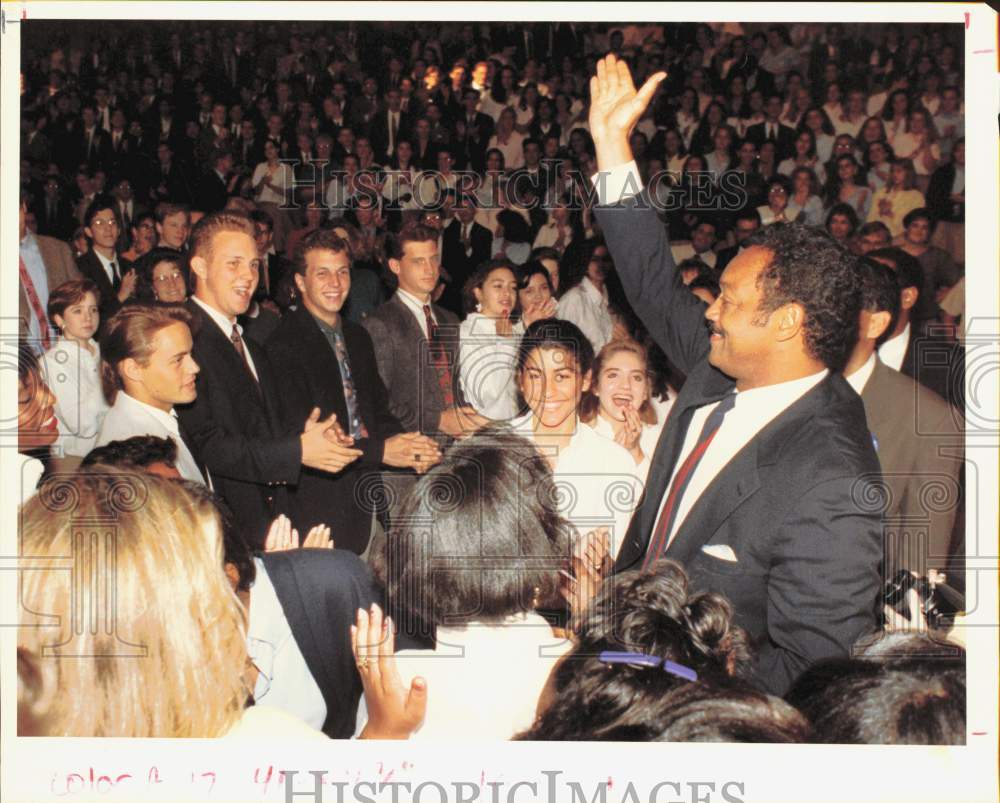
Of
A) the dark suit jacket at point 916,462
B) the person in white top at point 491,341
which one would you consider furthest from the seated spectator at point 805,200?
the person in white top at point 491,341

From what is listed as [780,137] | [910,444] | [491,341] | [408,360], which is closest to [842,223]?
[780,137]

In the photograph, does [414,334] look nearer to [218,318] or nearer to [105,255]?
[218,318]

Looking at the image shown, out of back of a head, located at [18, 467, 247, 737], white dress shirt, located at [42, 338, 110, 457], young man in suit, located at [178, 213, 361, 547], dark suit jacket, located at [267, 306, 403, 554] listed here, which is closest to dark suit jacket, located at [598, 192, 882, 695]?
dark suit jacket, located at [267, 306, 403, 554]

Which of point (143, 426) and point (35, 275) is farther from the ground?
point (35, 275)

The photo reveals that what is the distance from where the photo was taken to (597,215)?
5.09m

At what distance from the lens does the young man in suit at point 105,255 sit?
509 cm

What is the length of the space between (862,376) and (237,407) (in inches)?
95.0

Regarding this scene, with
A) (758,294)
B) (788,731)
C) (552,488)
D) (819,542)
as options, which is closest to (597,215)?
(758,294)

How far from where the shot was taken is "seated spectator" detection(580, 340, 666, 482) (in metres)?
5.09

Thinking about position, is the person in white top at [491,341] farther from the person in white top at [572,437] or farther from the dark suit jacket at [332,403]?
the dark suit jacket at [332,403]

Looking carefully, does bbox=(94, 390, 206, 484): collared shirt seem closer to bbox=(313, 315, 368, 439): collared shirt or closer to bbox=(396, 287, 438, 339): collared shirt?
bbox=(313, 315, 368, 439): collared shirt

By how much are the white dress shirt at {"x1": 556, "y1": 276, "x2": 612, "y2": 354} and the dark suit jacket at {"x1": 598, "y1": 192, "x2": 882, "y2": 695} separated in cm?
→ 71

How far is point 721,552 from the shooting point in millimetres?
4898

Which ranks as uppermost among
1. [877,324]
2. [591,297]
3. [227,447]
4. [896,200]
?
[896,200]
